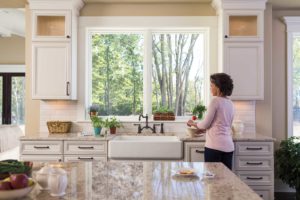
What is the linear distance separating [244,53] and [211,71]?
0.53 meters

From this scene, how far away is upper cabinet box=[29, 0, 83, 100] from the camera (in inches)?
153

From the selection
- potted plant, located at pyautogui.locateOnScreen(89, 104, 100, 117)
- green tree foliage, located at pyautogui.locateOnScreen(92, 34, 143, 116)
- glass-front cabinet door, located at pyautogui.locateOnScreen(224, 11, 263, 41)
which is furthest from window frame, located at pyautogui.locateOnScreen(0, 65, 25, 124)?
glass-front cabinet door, located at pyautogui.locateOnScreen(224, 11, 263, 41)

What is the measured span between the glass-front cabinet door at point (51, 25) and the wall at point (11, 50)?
4.40m

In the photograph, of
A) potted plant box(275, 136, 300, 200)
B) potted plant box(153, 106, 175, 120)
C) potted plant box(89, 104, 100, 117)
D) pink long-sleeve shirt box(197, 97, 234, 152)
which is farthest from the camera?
potted plant box(153, 106, 175, 120)

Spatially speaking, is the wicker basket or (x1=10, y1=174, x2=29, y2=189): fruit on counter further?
the wicker basket

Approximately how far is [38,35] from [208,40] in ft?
7.37

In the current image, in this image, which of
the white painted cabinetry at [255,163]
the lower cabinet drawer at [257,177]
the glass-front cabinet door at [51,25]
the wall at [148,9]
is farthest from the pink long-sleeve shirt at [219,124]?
the glass-front cabinet door at [51,25]

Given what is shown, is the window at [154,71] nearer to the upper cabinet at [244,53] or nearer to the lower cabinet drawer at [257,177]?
the upper cabinet at [244,53]

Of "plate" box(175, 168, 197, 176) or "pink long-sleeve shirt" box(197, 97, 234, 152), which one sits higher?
"pink long-sleeve shirt" box(197, 97, 234, 152)

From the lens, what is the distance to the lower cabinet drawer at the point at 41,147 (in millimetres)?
3574

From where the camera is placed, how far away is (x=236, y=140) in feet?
11.5

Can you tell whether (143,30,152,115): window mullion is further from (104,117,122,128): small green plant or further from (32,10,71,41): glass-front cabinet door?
(32,10,71,41): glass-front cabinet door

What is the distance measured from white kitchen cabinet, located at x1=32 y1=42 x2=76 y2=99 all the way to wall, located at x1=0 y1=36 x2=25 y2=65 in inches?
183

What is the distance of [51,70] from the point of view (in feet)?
12.8
